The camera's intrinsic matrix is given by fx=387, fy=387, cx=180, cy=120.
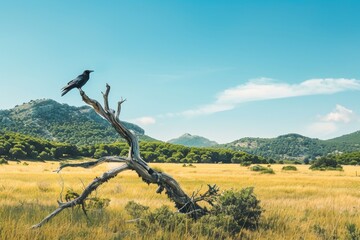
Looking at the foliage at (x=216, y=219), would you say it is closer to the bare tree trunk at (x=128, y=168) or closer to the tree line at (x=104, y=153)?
the bare tree trunk at (x=128, y=168)

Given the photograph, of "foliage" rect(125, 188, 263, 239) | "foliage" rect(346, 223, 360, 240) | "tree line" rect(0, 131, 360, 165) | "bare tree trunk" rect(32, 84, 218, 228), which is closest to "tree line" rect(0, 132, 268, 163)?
"tree line" rect(0, 131, 360, 165)

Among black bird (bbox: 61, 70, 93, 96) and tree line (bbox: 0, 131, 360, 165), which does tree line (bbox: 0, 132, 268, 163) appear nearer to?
tree line (bbox: 0, 131, 360, 165)

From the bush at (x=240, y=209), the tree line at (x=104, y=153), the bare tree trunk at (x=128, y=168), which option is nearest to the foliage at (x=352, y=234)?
the bush at (x=240, y=209)

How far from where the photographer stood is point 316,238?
8.74 meters

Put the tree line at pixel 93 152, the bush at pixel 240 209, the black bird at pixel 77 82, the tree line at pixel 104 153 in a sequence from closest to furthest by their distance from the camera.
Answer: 1. the black bird at pixel 77 82
2. the bush at pixel 240 209
3. the tree line at pixel 93 152
4. the tree line at pixel 104 153

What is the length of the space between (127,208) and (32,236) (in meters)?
4.20

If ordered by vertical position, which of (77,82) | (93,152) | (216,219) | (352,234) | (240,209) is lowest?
(352,234)

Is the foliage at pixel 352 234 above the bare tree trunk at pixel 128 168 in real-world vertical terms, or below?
below

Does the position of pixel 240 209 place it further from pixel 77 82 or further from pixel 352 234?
pixel 77 82

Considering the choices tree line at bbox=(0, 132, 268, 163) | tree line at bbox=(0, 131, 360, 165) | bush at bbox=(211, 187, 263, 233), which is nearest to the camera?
bush at bbox=(211, 187, 263, 233)

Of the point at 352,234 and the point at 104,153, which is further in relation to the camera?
the point at 104,153

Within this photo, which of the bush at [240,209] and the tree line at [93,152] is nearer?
the bush at [240,209]

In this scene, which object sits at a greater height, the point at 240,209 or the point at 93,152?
the point at 93,152

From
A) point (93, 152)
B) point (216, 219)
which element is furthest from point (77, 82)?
point (93, 152)
